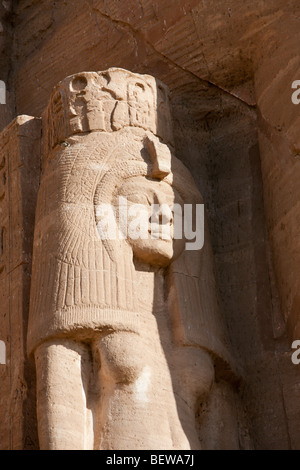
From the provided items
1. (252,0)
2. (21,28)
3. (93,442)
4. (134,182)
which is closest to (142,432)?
(93,442)

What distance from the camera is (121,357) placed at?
17.6 feet

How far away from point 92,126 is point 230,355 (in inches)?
58.6

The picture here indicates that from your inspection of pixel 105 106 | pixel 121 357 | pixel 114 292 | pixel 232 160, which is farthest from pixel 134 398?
pixel 232 160

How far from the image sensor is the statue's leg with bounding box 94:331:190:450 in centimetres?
519

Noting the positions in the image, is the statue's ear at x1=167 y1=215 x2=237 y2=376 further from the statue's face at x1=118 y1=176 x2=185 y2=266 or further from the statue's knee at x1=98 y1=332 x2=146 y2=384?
the statue's knee at x1=98 y1=332 x2=146 y2=384

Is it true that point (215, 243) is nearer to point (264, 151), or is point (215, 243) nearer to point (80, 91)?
point (264, 151)

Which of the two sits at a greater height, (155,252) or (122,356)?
(155,252)

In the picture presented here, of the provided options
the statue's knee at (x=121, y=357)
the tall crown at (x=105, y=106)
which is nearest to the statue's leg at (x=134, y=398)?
the statue's knee at (x=121, y=357)

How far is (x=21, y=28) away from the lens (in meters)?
7.97

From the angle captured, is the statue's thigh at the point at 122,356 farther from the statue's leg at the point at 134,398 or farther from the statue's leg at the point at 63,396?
the statue's leg at the point at 63,396

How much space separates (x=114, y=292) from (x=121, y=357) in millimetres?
338

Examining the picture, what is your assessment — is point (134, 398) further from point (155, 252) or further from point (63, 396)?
point (155, 252)

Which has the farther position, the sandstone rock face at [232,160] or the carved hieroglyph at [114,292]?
the sandstone rock face at [232,160]

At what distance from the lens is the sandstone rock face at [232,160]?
5.79 metres
